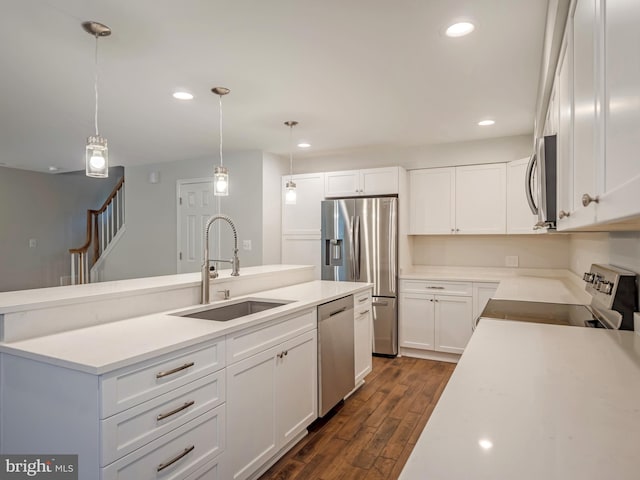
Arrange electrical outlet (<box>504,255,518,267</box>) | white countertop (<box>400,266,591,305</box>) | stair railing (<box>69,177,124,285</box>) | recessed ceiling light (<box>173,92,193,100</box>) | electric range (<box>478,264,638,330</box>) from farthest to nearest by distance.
Result: stair railing (<box>69,177,124,285</box>)
electrical outlet (<box>504,255,518,267</box>)
recessed ceiling light (<box>173,92,193,100</box>)
white countertop (<box>400,266,591,305</box>)
electric range (<box>478,264,638,330</box>)

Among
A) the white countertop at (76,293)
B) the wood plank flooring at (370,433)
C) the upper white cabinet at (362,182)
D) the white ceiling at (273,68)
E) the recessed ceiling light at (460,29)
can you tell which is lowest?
the wood plank flooring at (370,433)

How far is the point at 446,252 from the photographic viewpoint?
4.67 metres

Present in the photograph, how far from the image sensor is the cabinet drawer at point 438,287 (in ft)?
13.1

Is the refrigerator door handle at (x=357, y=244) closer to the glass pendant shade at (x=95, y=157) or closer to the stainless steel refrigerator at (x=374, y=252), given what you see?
the stainless steel refrigerator at (x=374, y=252)

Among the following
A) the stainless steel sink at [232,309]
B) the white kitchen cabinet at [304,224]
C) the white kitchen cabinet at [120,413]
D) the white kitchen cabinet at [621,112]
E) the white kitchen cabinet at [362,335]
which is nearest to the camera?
the white kitchen cabinet at [621,112]

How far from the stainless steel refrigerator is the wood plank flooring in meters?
0.63

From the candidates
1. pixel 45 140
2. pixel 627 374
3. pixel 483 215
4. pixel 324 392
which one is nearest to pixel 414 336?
pixel 483 215

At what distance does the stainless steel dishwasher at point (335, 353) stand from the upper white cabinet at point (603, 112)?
1.77 m

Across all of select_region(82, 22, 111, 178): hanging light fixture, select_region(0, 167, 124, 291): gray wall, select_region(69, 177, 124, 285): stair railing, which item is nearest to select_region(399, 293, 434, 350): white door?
select_region(82, 22, 111, 178): hanging light fixture

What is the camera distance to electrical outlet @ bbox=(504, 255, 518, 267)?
430 centimetres

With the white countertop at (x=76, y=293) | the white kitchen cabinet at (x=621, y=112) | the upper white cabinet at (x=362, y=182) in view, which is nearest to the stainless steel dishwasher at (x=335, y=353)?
the white countertop at (x=76, y=293)

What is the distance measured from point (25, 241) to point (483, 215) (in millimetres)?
7224

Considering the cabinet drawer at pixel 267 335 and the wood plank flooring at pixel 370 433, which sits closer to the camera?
the cabinet drawer at pixel 267 335

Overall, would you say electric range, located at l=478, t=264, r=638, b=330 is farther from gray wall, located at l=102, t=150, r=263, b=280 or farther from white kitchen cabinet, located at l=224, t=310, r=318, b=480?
gray wall, located at l=102, t=150, r=263, b=280
